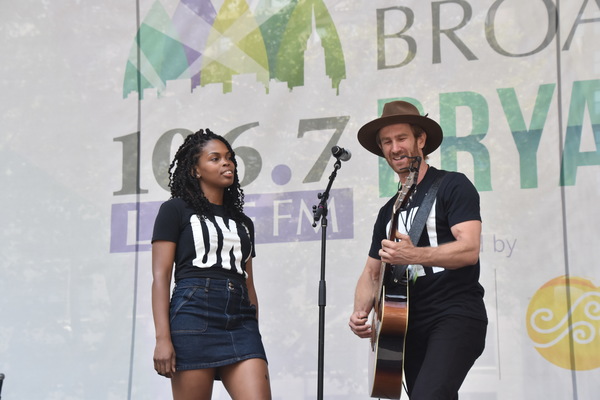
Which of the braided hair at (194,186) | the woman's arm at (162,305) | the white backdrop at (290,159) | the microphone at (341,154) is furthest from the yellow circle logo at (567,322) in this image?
the woman's arm at (162,305)

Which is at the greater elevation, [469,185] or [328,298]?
[469,185]

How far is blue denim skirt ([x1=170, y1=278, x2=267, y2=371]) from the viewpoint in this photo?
305 cm

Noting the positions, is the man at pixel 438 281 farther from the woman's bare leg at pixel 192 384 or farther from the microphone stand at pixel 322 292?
the woman's bare leg at pixel 192 384

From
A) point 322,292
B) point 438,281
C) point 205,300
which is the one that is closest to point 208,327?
point 205,300

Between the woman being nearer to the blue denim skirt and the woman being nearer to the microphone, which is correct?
the blue denim skirt

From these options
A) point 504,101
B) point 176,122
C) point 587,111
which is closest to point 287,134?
point 176,122

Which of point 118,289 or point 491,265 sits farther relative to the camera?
point 118,289

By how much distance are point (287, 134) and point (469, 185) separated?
1.72 metres

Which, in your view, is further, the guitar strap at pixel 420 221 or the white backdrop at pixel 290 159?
the white backdrop at pixel 290 159

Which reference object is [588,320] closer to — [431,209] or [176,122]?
[431,209]

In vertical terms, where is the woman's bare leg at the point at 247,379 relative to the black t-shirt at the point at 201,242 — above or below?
below

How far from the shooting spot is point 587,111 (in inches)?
158

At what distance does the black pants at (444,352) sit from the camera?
8.82ft

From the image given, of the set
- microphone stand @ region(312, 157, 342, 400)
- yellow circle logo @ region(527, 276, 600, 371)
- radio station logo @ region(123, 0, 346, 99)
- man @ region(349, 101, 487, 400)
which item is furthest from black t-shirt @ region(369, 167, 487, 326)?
radio station logo @ region(123, 0, 346, 99)
